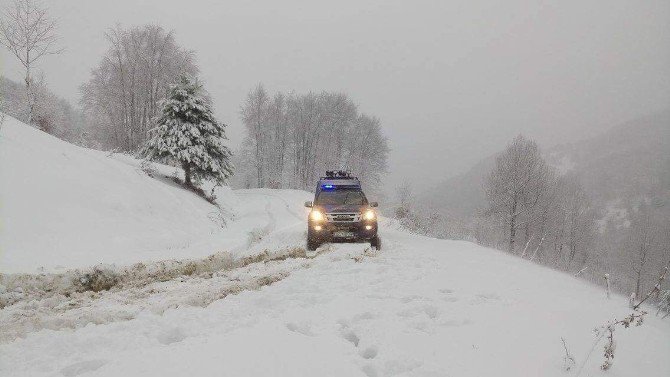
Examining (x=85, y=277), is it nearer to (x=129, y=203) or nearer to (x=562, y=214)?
(x=129, y=203)

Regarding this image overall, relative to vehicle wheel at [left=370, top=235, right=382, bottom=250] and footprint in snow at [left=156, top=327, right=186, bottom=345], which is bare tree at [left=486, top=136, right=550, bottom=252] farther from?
footprint in snow at [left=156, top=327, right=186, bottom=345]

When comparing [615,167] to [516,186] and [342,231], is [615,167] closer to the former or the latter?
[516,186]

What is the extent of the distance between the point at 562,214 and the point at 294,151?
3552 centimetres

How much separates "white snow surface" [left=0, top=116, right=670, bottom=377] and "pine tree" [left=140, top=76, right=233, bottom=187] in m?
11.3

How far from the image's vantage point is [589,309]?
4.92 metres

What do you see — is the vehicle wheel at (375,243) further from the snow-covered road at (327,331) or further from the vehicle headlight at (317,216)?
the snow-covered road at (327,331)

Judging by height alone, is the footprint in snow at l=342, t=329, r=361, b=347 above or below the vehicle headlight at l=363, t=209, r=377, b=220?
below

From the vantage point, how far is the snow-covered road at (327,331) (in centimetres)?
300

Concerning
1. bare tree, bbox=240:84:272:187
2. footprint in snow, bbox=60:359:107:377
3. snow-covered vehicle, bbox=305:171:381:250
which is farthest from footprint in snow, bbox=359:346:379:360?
bare tree, bbox=240:84:272:187

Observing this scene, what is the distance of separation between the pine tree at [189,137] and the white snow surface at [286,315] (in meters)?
11.3

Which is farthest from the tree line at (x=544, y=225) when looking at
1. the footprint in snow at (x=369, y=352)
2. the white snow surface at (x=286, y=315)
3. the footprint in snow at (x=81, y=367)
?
the footprint in snow at (x=81, y=367)

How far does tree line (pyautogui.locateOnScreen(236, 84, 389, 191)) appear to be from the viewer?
51438 millimetres

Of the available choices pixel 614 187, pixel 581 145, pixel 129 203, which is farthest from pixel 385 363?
pixel 581 145

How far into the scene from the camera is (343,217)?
418 inches
